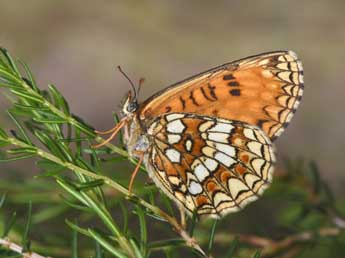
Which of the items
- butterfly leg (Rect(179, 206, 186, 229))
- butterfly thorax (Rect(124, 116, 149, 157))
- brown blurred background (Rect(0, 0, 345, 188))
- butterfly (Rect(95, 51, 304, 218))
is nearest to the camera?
butterfly leg (Rect(179, 206, 186, 229))

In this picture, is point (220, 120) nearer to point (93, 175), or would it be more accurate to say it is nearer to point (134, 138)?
point (134, 138)

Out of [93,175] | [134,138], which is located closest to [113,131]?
[134,138]

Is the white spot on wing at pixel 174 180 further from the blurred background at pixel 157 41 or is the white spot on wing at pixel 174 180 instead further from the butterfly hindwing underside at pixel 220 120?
the blurred background at pixel 157 41

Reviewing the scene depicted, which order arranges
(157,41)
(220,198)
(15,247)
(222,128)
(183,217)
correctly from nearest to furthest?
(15,247), (183,217), (220,198), (222,128), (157,41)

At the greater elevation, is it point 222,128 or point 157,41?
point 157,41

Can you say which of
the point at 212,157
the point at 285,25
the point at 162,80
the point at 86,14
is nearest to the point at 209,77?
the point at 212,157

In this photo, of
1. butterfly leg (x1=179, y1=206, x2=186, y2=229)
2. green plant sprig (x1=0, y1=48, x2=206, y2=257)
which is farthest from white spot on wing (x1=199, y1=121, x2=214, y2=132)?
green plant sprig (x1=0, y1=48, x2=206, y2=257)

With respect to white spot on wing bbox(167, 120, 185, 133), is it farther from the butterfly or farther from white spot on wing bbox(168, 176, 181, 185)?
white spot on wing bbox(168, 176, 181, 185)
